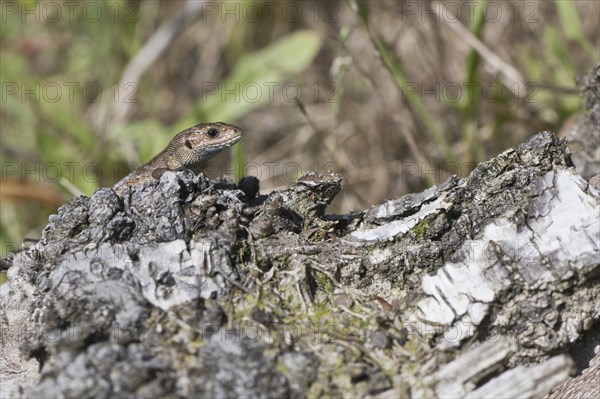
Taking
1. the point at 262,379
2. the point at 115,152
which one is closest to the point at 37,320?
the point at 262,379

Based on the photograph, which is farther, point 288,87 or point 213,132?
point 288,87

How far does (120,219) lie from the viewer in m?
2.96

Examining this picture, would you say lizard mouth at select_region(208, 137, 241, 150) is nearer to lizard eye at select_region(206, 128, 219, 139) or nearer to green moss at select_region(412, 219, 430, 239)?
lizard eye at select_region(206, 128, 219, 139)

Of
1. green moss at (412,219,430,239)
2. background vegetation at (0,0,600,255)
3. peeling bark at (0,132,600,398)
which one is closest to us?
peeling bark at (0,132,600,398)

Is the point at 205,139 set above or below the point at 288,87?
below

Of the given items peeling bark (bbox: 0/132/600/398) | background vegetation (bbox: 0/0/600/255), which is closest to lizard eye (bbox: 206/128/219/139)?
background vegetation (bbox: 0/0/600/255)

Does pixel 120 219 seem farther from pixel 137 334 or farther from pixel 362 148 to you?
pixel 362 148

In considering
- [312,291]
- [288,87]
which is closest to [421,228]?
[312,291]

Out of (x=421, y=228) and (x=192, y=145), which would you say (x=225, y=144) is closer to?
(x=192, y=145)

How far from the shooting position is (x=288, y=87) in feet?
29.0

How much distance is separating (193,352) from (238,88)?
4.22 m

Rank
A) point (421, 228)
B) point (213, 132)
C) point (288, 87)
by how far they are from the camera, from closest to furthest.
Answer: point (421, 228) < point (213, 132) < point (288, 87)

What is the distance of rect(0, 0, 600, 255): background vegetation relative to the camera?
5641 millimetres

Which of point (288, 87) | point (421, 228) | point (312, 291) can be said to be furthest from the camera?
point (288, 87)
